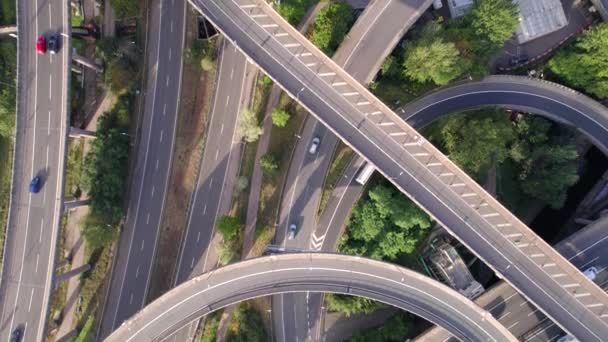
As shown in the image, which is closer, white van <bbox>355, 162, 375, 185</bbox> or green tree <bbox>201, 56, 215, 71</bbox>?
green tree <bbox>201, 56, 215, 71</bbox>

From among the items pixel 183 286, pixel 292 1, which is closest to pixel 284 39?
pixel 292 1

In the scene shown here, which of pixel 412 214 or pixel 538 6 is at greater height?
pixel 538 6

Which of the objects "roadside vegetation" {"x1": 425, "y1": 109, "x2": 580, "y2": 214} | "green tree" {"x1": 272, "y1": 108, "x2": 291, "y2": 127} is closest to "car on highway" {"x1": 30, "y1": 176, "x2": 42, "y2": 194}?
"green tree" {"x1": 272, "y1": 108, "x2": 291, "y2": 127}

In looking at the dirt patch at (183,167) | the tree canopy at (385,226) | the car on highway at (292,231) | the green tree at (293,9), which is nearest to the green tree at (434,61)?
the green tree at (293,9)

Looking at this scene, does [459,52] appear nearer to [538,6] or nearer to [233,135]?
[538,6]

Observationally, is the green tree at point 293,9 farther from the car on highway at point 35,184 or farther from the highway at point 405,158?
the car on highway at point 35,184

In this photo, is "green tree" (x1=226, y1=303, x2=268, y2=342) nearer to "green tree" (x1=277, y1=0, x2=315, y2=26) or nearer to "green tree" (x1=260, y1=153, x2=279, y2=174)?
"green tree" (x1=260, y1=153, x2=279, y2=174)
